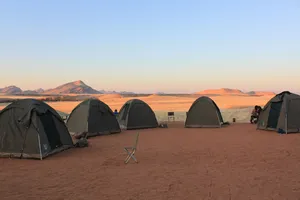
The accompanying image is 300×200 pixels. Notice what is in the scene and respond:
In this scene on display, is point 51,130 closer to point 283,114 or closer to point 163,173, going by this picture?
point 163,173

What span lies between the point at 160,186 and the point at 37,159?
17.8 ft

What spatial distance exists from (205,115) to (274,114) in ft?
15.6

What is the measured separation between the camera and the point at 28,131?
1095 centimetres

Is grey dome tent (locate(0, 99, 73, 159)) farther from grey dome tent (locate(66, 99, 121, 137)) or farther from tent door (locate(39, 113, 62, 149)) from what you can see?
grey dome tent (locate(66, 99, 121, 137))

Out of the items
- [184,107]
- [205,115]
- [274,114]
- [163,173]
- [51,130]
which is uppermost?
[51,130]

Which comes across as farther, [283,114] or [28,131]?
[283,114]

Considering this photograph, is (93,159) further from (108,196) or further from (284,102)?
(284,102)

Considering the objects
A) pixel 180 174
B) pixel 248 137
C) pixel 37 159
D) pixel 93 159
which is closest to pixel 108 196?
pixel 180 174

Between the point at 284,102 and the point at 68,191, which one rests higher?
the point at 284,102

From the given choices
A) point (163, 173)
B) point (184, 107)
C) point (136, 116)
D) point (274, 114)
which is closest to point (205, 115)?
point (274, 114)

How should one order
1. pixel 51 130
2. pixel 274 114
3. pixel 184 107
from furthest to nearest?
pixel 184 107 < pixel 274 114 < pixel 51 130

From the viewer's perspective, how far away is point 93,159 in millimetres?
10727

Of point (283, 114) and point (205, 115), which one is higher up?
point (283, 114)

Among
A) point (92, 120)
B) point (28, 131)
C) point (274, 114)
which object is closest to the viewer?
point (28, 131)
